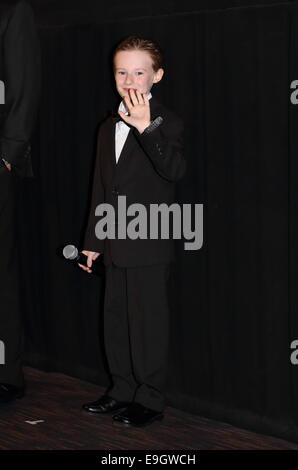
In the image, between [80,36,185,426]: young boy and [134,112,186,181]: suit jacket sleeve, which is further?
[80,36,185,426]: young boy

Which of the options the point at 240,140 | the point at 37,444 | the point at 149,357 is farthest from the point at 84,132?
the point at 37,444

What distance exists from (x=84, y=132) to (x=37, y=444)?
1431mm

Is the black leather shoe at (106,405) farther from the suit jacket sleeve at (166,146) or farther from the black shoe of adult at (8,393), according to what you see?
the suit jacket sleeve at (166,146)

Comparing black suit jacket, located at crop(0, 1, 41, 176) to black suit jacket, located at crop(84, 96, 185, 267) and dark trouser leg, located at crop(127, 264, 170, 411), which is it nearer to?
black suit jacket, located at crop(84, 96, 185, 267)

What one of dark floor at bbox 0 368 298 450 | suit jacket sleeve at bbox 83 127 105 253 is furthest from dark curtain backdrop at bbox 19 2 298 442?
suit jacket sleeve at bbox 83 127 105 253

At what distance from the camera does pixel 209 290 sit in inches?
131

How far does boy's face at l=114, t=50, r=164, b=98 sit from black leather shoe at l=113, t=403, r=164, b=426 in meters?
1.15

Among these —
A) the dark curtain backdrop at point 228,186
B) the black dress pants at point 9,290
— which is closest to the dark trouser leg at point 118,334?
the dark curtain backdrop at point 228,186

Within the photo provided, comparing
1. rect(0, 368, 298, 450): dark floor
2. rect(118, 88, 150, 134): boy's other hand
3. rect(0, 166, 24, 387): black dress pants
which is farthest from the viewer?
rect(0, 166, 24, 387): black dress pants

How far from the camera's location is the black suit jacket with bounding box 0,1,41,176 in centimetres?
324

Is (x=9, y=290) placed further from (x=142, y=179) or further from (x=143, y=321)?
(x=142, y=179)

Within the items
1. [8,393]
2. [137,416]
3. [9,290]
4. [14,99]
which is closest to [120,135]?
[14,99]

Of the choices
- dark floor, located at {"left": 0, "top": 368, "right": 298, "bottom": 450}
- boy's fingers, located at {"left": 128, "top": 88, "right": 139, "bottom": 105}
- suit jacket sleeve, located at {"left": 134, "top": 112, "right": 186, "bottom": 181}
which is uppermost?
boy's fingers, located at {"left": 128, "top": 88, "right": 139, "bottom": 105}

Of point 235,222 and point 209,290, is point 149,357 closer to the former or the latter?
point 209,290
